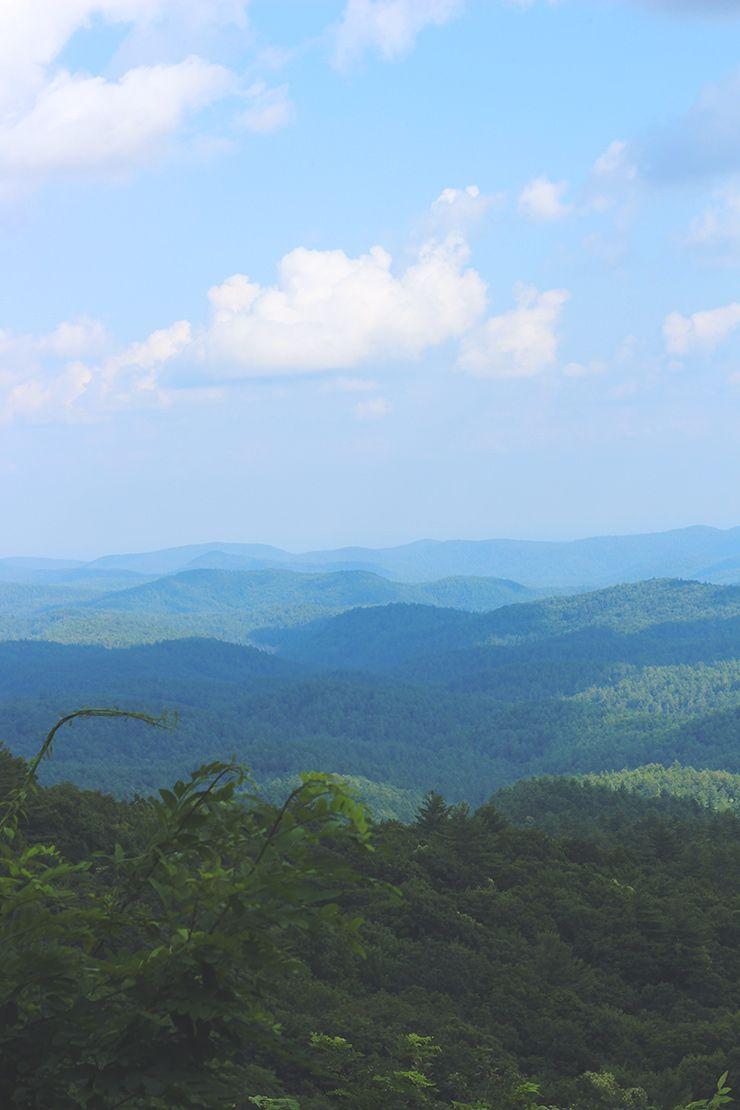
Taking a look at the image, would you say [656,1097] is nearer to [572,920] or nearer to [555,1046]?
[555,1046]

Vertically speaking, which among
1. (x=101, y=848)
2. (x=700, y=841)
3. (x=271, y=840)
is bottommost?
(x=700, y=841)

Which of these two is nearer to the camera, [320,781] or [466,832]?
[320,781]

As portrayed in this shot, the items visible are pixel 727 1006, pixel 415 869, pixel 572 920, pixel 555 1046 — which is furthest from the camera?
pixel 415 869

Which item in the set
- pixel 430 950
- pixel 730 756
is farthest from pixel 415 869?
pixel 730 756

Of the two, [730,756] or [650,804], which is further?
[730,756]

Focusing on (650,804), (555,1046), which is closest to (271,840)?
(555,1046)

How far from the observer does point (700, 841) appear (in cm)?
7775

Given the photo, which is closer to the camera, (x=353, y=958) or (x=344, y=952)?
(x=353, y=958)

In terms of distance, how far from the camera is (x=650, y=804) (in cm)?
12162

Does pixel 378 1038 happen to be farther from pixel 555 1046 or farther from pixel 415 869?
pixel 415 869

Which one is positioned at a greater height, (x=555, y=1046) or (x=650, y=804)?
(x=555, y=1046)

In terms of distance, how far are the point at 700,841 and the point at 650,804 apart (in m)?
45.4

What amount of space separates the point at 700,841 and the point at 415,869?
35633 millimetres

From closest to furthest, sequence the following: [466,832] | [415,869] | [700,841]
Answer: [415,869] → [466,832] → [700,841]
